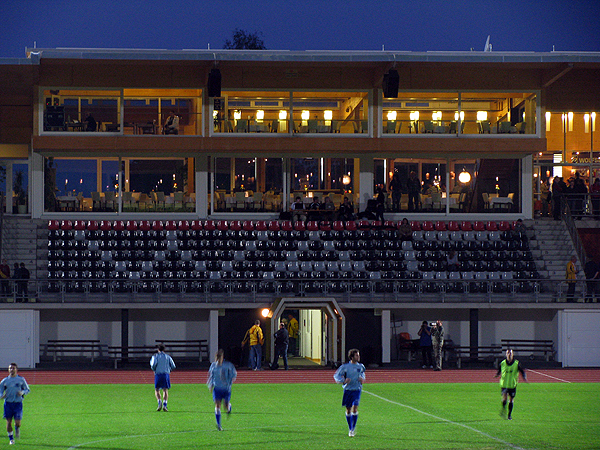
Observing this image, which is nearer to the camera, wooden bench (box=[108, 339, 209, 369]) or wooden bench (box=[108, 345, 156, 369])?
wooden bench (box=[108, 345, 156, 369])

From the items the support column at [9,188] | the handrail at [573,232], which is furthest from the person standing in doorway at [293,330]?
the support column at [9,188]

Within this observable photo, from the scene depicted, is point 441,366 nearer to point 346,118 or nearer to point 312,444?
point 346,118

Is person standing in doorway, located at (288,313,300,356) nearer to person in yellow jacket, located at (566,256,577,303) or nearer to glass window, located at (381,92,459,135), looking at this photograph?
glass window, located at (381,92,459,135)

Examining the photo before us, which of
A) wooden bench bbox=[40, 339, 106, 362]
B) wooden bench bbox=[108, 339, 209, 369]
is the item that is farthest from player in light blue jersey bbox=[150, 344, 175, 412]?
wooden bench bbox=[40, 339, 106, 362]

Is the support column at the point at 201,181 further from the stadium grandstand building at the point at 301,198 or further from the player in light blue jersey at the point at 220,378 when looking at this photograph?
the player in light blue jersey at the point at 220,378

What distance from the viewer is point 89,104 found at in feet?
125

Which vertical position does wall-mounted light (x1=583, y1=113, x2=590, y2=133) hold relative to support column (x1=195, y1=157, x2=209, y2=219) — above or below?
above

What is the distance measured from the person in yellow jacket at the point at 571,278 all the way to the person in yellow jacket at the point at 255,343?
1117 cm

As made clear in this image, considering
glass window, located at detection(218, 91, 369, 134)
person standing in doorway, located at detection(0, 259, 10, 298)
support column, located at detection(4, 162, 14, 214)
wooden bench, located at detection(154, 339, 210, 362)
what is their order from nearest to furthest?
1. person standing in doorway, located at detection(0, 259, 10, 298)
2. wooden bench, located at detection(154, 339, 210, 362)
3. glass window, located at detection(218, 91, 369, 134)
4. support column, located at detection(4, 162, 14, 214)

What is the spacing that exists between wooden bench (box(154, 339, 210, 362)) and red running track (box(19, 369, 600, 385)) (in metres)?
1.97

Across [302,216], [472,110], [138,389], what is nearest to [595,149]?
[472,110]

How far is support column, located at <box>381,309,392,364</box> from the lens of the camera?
32188 millimetres

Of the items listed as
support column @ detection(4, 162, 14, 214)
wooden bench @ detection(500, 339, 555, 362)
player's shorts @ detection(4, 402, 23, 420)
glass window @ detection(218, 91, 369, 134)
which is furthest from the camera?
support column @ detection(4, 162, 14, 214)

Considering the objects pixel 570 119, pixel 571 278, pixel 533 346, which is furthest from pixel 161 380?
pixel 570 119
